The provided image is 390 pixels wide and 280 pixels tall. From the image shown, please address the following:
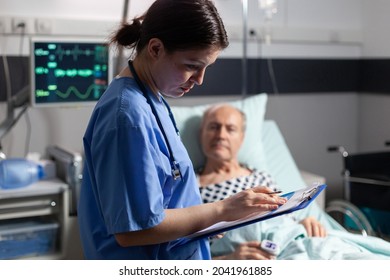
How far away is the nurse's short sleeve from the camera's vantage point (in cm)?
96

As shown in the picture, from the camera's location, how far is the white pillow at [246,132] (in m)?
2.03

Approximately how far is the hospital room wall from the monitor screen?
2.7 inches

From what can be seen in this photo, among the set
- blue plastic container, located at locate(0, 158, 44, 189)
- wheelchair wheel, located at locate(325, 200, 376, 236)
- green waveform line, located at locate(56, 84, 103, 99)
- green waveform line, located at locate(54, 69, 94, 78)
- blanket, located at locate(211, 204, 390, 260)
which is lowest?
wheelchair wheel, located at locate(325, 200, 376, 236)

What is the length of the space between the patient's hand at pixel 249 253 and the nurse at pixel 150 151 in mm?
443

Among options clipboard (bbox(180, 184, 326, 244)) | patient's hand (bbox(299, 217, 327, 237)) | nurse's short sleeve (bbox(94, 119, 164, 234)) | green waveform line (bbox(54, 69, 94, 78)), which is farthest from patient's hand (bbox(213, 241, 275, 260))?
green waveform line (bbox(54, 69, 94, 78))

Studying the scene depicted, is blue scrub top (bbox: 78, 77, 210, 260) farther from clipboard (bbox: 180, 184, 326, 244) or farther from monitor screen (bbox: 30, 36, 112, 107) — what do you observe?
monitor screen (bbox: 30, 36, 112, 107)

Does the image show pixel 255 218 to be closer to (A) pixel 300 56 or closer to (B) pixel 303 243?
(B) pixel 303 243

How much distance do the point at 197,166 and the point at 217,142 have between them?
117 millimetres

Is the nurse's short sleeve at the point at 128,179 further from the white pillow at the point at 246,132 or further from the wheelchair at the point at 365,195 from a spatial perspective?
the wheelchair at the point at 365,195

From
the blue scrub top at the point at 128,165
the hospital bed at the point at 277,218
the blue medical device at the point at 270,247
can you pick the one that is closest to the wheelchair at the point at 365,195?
the hospital bed at the point at 277,218

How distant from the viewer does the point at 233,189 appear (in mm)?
1852

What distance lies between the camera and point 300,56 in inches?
103

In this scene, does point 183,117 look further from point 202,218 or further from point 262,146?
point 202,218
